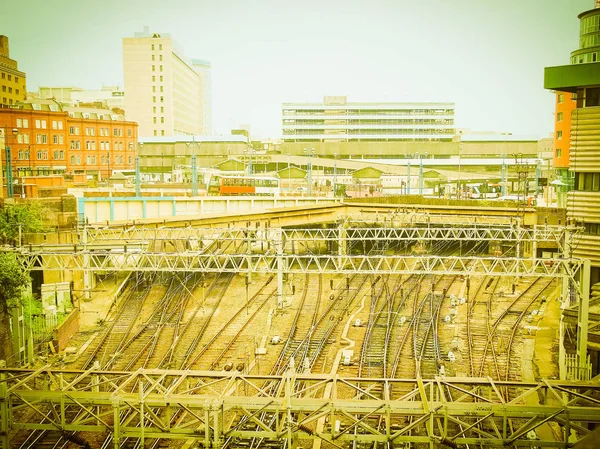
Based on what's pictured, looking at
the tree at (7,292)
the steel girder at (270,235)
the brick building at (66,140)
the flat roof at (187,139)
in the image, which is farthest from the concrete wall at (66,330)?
the flat roof at (187,139)

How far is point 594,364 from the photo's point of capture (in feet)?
48.6

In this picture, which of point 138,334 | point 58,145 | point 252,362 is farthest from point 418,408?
point 58,145

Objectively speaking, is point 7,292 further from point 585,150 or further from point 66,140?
point 66,140

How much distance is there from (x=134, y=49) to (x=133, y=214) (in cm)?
5326

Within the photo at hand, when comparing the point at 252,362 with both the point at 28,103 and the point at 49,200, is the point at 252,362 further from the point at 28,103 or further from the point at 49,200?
the point at 28,103

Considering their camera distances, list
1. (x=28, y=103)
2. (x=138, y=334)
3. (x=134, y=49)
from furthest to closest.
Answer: (x=134, y=49)
(x=28, y=103)
(x=138, y=334)

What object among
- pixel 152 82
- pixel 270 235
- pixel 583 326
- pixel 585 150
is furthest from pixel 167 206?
pixel 152 82

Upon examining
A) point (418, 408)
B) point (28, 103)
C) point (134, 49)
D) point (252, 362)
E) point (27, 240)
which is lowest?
point (252, 362)

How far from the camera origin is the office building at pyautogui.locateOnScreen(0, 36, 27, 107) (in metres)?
57.6

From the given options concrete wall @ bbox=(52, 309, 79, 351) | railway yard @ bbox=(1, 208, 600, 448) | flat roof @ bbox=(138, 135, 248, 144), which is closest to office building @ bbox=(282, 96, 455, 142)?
flat roof @ bbox=(138, 135, 248, 144)

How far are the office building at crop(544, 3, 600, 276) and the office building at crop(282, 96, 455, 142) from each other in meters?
57.0

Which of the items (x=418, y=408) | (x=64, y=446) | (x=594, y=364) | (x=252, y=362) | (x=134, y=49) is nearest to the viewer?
(x=418, y=408)

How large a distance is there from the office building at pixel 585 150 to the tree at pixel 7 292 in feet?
61.4

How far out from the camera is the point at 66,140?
49312 mm
